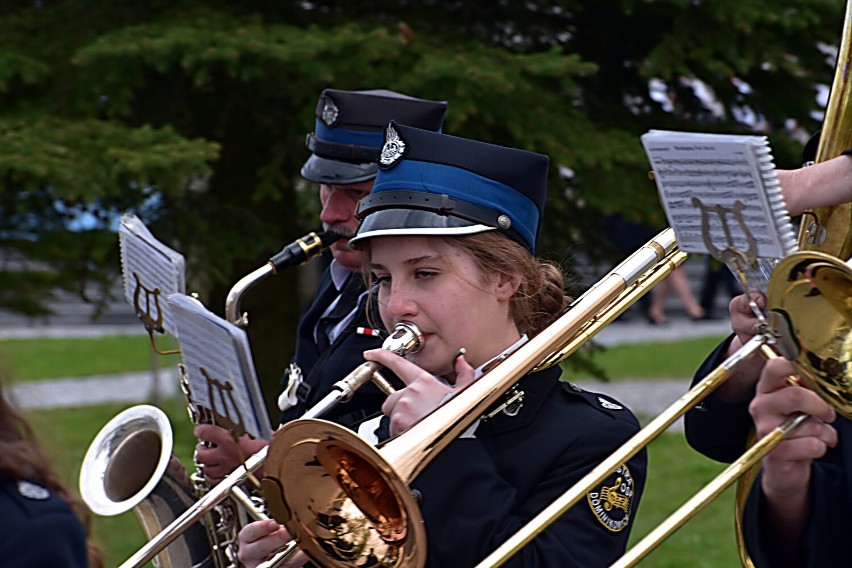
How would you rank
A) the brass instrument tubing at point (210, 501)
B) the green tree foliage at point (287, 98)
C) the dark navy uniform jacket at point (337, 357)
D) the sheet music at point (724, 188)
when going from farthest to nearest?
the green tree foliage at point (287, 98)
the dark navy uniform jacket at point (337, 357)
the brass instrument tubing at point (210, 501)
the sheet music at point (724, 188)

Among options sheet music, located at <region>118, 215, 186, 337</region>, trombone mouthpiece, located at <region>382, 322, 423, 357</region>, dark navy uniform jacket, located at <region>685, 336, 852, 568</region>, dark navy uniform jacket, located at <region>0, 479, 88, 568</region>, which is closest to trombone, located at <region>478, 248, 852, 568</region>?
dark navy uniform jacket, located at <region>685, 336, 852, 568</region>

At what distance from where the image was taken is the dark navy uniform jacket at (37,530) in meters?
1.79

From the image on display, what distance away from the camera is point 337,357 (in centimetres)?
305

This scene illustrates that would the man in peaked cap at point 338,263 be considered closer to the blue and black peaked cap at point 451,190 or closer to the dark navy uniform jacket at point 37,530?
the blue and black peaked cap at point 451,190

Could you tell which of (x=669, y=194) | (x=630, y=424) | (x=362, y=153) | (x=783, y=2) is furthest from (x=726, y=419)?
(x=783, y=2)

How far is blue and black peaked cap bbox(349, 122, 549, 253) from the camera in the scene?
246 centimetres

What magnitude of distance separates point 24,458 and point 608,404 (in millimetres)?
1180

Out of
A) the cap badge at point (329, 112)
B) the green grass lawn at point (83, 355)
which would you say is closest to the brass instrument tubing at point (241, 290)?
the cap badge at point (329, 112)

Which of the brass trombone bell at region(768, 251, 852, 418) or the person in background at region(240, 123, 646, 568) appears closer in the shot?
the brass trombone bell at region(768, 251, 852, 418)

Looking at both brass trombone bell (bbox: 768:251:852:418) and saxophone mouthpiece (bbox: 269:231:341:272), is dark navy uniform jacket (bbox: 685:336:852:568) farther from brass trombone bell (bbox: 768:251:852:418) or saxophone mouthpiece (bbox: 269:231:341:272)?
saxophone mouthpiece (bbox: 269:231:341:272)

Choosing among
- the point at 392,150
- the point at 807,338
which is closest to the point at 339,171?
the point at 392,150

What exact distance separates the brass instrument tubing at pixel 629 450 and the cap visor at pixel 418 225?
635mm

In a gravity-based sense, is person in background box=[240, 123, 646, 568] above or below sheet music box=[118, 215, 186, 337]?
above

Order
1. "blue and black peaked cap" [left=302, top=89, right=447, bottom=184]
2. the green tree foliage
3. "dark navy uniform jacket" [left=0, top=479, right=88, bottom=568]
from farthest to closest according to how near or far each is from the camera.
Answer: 1. the green tree foliage
2. "blue and black peaked cap" [left=302, top=89, right=447, bottom=184]
3. "dark navy uniform jacket" [left=0, top=479, right=88, bottom=568]
